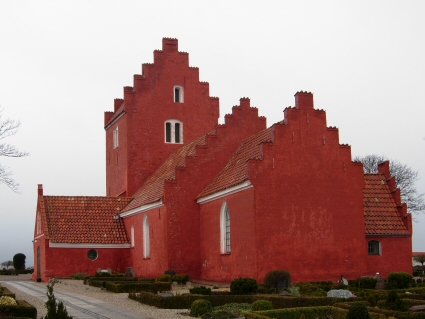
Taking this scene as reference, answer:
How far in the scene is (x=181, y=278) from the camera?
32531mm

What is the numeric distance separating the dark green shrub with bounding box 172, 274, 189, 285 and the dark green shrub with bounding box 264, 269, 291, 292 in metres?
6.05

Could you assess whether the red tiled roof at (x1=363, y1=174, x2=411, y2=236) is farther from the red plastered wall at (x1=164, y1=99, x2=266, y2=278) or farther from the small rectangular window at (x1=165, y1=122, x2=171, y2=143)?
the small rectangular window at (x1=165, y1=122, x2=171, y2=143)

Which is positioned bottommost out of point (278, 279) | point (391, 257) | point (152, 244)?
point (278, 279)

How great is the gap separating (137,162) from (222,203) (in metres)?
13.7

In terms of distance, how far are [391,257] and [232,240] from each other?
8.44 meters

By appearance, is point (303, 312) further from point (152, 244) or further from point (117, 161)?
point (117, 161)

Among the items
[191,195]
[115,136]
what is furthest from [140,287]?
[115,136]

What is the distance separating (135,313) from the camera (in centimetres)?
2062

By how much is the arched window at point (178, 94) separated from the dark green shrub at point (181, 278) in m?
16.3

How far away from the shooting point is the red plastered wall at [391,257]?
32500 mm

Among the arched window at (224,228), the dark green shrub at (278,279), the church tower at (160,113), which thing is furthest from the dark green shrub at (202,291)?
the church tower at (160,113)

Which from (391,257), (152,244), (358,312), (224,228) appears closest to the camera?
(358,312)

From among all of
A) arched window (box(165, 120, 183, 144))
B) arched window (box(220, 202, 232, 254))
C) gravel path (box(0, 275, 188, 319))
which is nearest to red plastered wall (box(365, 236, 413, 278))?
arched window (box(220, 202, 232, 254))

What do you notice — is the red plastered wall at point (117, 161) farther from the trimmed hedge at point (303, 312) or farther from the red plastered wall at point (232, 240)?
the trimmed hedge at point (303, 312)
